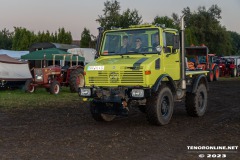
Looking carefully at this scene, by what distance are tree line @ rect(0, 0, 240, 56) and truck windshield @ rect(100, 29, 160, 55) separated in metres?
32.7

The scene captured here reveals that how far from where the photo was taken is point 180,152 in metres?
6.46

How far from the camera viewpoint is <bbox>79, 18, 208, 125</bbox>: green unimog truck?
8477mm

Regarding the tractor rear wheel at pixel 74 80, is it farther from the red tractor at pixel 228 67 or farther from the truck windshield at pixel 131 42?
the red tractor at pixel 228 67

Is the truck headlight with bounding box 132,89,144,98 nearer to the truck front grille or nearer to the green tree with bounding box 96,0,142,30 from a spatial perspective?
the truck front grille

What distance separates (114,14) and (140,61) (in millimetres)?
44939

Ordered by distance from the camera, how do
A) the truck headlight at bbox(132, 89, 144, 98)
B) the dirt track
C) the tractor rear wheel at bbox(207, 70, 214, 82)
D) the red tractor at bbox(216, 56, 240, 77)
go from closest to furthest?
the dirt track, the truck headlight at bbox(132, 89, 144, 98), the tractor rear wheel at bbox(207, 70, 214, 82), the red tractor at bbox(216, 56, 240, 77)

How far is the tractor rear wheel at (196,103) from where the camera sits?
10.4m

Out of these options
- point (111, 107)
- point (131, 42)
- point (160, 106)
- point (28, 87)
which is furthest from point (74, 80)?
point (160, 106)

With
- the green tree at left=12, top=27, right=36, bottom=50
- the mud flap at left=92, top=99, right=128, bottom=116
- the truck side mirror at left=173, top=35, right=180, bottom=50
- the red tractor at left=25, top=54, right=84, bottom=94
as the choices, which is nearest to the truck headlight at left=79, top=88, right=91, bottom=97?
the mud flap at left=92, top=99, right=128, bottom=116

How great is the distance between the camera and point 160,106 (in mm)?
8727

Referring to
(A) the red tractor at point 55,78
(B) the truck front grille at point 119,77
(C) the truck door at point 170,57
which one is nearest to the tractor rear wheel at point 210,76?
(A) the red tractor at point 55,78

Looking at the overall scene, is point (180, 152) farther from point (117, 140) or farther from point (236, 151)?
point (117, 140)

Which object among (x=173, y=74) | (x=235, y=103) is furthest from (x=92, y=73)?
(x=235, y=103)

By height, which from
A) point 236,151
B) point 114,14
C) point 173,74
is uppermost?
point 114,14
